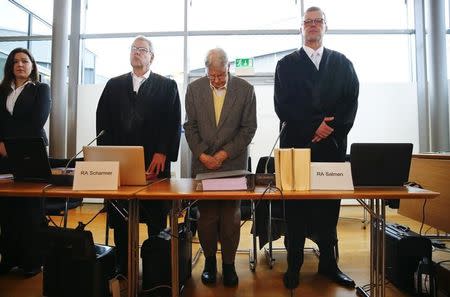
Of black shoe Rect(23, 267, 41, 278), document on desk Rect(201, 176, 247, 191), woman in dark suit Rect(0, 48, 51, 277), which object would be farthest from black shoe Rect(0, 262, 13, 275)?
document on desk Rect(201, 176, 247, 191)

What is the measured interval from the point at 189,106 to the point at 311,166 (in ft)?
3.00

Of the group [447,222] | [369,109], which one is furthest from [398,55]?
[447,222]

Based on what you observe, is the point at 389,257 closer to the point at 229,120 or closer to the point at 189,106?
the point at 229,120

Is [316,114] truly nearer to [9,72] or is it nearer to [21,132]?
[21,132]

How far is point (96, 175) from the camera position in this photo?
145cm

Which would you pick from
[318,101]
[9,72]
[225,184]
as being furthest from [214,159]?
[9,72]

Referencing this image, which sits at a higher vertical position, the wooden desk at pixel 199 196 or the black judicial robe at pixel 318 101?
the black judicial robe at pixel 318 101

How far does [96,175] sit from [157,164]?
0.57 metres

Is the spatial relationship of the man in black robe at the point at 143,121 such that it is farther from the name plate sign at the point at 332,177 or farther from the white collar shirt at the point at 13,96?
the name plate sign at the point at 332,177

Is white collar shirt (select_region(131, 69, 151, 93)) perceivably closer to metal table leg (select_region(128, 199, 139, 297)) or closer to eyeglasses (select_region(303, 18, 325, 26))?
metal table leg (select_region(128, 199, 139, 297))

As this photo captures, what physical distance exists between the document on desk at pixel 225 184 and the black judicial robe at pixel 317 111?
0.60 meters

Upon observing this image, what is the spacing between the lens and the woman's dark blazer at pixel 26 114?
7.29ft

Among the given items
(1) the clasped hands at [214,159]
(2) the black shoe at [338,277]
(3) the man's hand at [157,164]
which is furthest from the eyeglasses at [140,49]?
(2) the black shoe at [338,277]

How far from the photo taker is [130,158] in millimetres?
1526
